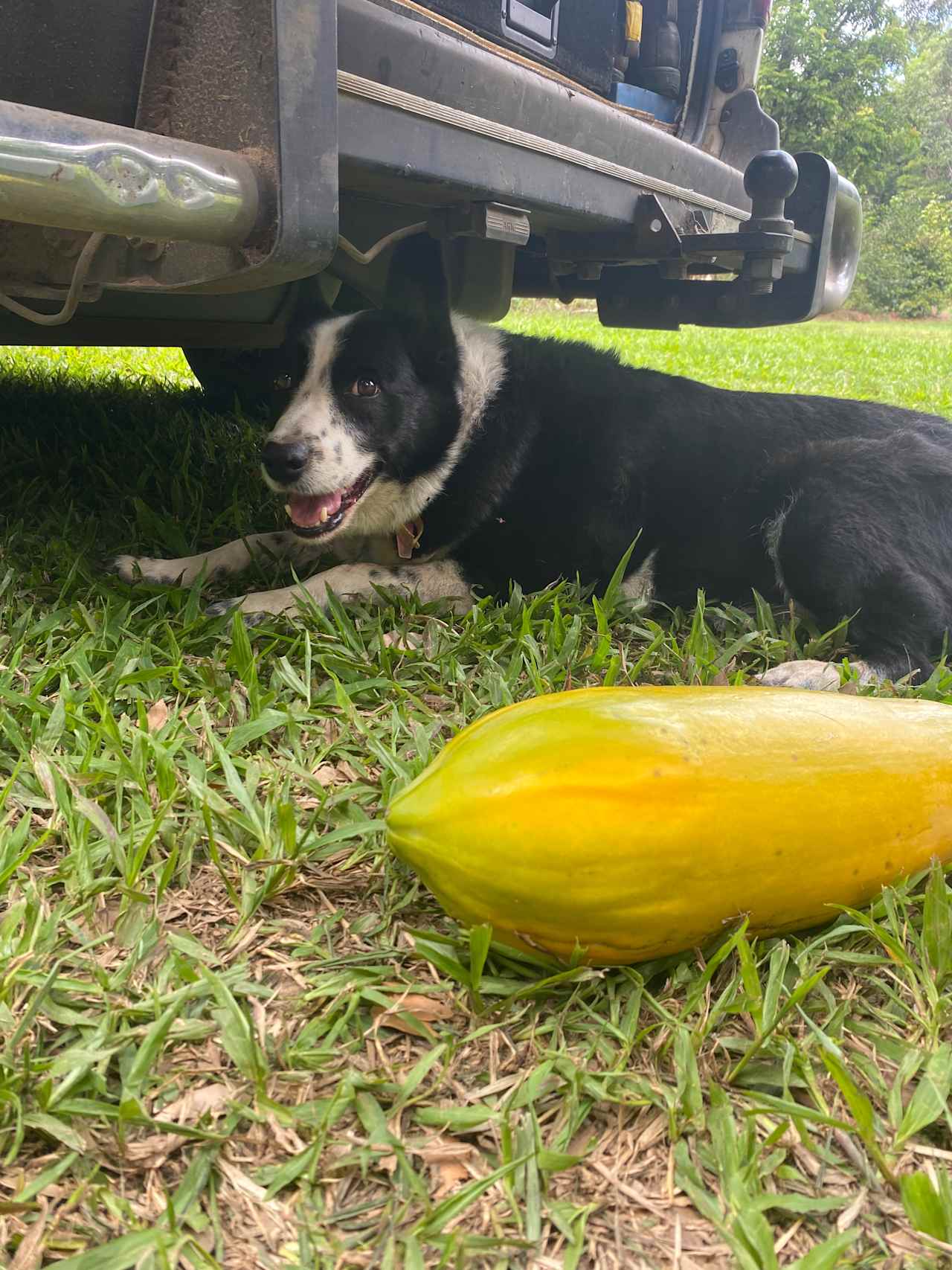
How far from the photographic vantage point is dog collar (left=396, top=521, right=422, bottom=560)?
2.94 m

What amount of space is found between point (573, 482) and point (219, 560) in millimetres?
1073

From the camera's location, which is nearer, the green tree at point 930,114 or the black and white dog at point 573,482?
the black and white dog at point 573,482

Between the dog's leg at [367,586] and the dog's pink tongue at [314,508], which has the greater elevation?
the dog's pink tongue at [314,508]

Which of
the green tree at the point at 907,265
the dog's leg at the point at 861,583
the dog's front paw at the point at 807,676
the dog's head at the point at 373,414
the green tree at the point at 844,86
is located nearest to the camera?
the dog's front paw at the point at 807,676

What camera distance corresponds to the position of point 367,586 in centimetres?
276

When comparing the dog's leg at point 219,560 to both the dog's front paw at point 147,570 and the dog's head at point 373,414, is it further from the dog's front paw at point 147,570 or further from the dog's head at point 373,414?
the dog's head at point 373,414

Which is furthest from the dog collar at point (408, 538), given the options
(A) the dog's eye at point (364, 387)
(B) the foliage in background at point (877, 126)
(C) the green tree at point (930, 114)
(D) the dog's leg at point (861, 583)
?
(C) the green tree at point (930, 114)

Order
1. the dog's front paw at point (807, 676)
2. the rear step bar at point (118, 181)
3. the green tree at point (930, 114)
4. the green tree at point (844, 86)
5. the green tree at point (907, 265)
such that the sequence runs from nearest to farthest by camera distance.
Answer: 1. the rear step bar at point (118, 181)
2. the dog's front paw at point (807, 676)
3. the green tree at point (907, 265)
4. the green tree at point (844, 86)
5. the green tree at point (930, 114)

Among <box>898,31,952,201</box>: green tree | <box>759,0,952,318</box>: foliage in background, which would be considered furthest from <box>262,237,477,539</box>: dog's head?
<box>898,31,952,201</box>: green tree

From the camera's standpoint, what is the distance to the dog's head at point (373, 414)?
2.65 metres

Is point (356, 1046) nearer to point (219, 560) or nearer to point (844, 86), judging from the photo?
point (219, 560)

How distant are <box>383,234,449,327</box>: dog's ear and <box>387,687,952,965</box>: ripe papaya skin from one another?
6.02ft

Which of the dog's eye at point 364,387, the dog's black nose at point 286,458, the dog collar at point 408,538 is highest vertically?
the dog's eye at point 364,387

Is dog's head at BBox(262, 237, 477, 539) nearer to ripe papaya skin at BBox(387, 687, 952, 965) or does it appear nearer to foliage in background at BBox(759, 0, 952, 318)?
ripe papaya skin at BBox(387, 687, 952, 965)
